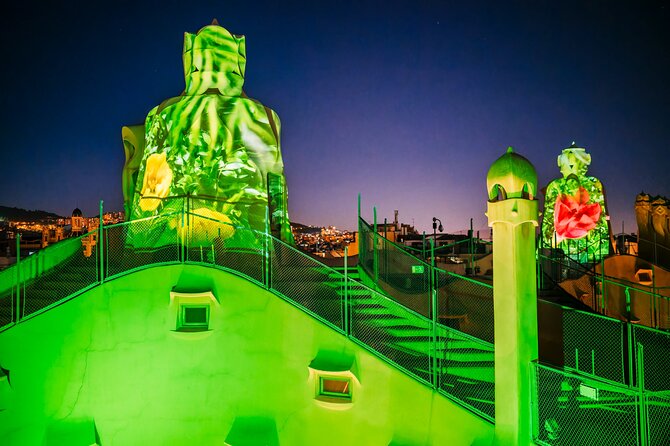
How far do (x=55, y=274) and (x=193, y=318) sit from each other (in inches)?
142

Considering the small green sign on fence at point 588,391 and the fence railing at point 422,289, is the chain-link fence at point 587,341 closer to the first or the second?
the fence railing at point 422,289

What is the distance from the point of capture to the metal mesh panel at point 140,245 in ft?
32.8

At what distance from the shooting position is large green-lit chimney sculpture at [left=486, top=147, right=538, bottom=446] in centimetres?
714

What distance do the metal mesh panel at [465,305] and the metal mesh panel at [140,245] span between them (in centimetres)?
623

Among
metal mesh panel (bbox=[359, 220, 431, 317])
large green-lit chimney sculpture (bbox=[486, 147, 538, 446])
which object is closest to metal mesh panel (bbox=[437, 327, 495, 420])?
large green-lit chimney sculpture (bbox=[486, 147, 538, 446])

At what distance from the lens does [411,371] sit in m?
8.56

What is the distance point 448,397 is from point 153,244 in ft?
24.5

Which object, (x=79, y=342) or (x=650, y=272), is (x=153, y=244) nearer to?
(x=79, y=342)

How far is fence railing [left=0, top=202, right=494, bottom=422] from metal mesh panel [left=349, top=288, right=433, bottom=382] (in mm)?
18

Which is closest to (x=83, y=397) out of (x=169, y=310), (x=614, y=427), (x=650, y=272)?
(x=169, y=310)

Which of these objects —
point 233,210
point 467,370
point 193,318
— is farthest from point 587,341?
point 233,210

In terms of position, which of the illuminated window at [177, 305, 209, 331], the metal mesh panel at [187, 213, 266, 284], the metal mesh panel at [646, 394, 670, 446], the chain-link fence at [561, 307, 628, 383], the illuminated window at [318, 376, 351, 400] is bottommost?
the metal mesh panel at [646, 394, 670, 446]

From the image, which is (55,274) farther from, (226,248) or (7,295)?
(226,248)

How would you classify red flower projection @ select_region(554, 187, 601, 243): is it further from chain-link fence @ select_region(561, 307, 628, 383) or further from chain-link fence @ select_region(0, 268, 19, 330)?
chain-link fence @ select_region(0, 268, 19, 330)
